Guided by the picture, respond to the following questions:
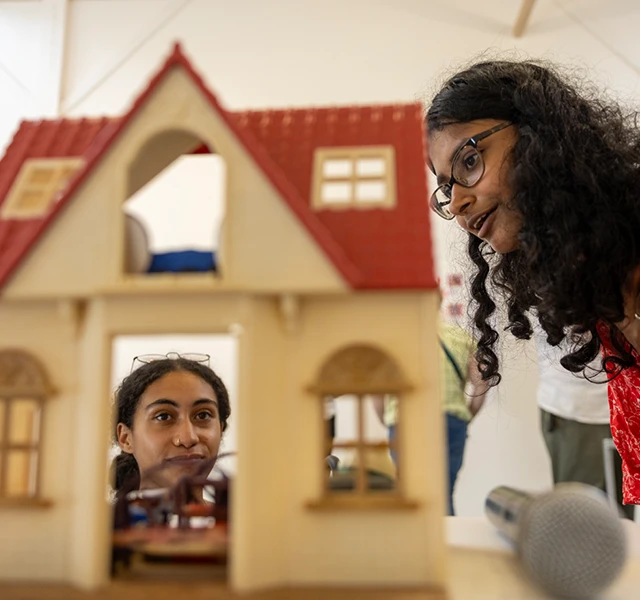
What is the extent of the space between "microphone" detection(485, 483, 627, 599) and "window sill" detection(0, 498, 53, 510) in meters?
0.64

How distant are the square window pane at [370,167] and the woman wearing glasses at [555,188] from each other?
0.39 m

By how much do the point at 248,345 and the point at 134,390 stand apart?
2.87 feet

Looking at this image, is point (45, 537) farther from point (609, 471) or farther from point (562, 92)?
point (609, 471)

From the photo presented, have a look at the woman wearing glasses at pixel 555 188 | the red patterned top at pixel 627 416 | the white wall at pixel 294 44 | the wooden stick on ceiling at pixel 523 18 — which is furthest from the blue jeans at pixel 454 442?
the wooden stick on ceiling at pixel 523 18

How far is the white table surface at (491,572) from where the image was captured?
2.86ft

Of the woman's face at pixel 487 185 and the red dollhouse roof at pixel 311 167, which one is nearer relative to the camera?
the red dollhouse roof at pixel 311 167

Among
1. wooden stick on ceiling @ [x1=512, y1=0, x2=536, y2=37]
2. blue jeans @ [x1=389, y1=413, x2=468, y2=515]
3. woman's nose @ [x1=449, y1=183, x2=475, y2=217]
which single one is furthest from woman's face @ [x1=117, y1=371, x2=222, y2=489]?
wooden stick on ceiling @ [x1=512, y1=0, x2=536, y2=37]

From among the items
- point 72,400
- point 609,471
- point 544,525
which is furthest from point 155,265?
point 609,471

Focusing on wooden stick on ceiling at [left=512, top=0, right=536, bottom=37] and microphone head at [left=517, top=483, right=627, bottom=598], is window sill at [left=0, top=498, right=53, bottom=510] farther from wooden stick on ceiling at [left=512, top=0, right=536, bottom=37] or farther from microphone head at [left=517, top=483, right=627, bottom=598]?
wooden stick on ceiling at [left=512, top=0, right=536, bottom=37]

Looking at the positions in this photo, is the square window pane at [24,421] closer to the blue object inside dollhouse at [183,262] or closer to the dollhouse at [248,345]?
the dollhouse at [248,345]

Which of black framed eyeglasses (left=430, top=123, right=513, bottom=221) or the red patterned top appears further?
the red patterned top

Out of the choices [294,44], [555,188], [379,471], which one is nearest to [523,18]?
[294,44]

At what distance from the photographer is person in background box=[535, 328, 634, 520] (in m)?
2.34

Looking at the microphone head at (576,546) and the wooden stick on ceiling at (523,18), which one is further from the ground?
the wooden stick on ceiling at (523,18)
